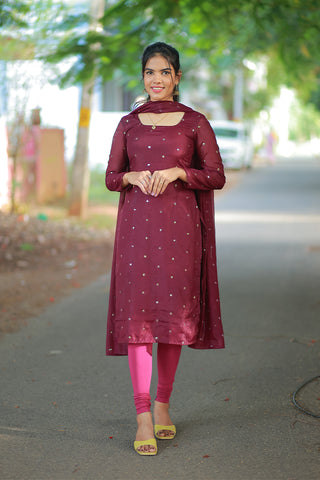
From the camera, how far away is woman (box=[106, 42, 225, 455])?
395 cm

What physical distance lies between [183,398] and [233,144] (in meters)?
30.8

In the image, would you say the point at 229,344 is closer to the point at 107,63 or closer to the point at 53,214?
the point at 107,63

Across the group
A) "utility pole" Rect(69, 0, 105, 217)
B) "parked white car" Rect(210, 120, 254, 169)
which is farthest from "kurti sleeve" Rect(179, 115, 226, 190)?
"parked white car" Rect(210, 120, 254, 169)

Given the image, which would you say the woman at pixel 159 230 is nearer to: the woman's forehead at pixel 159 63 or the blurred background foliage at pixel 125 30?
the woman's forehead at pixel 159 63

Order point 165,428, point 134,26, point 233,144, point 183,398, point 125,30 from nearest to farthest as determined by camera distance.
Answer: point 165,428
point 183,398
point 125,30
point 134,26
point 233,144

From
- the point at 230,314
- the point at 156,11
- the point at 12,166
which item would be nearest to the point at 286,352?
the point at 230,314

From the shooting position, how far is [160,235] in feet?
13.0

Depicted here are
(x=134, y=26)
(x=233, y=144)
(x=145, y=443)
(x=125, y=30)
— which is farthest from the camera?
(x=233, y=144)

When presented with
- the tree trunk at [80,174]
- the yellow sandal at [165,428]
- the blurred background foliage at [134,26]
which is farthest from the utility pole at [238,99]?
the yellow sandal at [165,428]

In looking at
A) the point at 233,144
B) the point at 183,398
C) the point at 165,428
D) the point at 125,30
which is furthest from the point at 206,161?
the point at 233,144

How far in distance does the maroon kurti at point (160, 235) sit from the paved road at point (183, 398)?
543mm

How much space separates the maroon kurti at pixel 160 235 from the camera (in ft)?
13.0

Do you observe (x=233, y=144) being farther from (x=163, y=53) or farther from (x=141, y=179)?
(x=141, y=179)

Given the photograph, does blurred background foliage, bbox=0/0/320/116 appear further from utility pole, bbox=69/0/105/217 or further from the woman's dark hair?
the woman's dark hair
